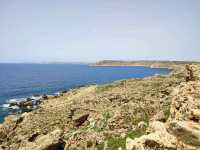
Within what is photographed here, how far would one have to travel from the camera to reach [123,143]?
24.4m

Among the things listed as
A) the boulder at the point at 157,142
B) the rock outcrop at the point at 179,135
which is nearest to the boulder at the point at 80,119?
the rock outcrop at the point at 179,135

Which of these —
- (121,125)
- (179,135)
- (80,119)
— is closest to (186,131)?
(179,135)

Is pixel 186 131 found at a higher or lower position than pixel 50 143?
higher

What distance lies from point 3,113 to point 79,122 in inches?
2123

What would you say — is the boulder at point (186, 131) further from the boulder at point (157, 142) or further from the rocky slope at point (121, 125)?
the boulder at point (157, 142)

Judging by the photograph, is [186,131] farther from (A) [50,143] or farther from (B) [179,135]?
(A) [50,143]

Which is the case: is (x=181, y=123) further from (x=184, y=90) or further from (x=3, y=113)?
(x=3, y=113)

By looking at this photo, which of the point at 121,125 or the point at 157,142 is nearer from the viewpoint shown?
the point at 157,142

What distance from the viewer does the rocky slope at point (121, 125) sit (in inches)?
622

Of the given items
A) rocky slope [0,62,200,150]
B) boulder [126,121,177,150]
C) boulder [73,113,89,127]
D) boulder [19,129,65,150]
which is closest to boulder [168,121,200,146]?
rocky slope [0,62,200,150]

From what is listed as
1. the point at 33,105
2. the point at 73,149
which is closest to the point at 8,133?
the point at 73,149

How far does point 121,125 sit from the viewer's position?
29.7 meters

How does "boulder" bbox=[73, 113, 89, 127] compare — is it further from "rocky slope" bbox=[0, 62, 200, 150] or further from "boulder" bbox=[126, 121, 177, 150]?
"boulder" bbox=[126, 121, 177, 150]

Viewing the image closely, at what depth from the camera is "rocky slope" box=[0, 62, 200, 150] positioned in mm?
15789
